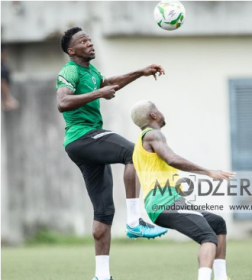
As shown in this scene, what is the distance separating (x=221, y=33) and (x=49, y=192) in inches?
179

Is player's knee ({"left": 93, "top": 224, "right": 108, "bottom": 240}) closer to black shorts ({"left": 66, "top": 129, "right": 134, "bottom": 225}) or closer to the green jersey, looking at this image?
black shorts ({"left": 66, "top": 129, "right": 134, "bottom": 225})

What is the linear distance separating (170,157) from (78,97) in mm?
1481

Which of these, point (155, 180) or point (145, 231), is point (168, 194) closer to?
point (155, 180)

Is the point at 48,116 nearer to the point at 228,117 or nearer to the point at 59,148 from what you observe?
the point at 59,148

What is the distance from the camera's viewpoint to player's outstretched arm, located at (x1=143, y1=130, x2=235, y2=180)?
770 centimetres

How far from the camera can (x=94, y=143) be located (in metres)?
9.38

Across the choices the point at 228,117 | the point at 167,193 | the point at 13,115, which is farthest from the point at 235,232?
the point at 167,193

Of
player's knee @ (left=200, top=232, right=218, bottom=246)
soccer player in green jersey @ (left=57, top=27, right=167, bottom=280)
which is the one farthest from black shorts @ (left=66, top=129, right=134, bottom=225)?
player's knee @ (left=200, top=232, right=218, bottom=246)

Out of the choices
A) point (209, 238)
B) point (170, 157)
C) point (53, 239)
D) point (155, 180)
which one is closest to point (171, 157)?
point (170, 157)

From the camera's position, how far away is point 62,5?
55.1 ft

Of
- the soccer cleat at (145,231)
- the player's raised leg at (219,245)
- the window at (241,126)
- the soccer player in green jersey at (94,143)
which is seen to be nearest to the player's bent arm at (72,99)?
the soccer player in green jersey at (94,143)

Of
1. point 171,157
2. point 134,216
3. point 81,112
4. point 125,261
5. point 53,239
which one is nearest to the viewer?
point 171,157

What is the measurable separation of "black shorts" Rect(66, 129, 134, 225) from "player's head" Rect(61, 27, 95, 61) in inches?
34.0

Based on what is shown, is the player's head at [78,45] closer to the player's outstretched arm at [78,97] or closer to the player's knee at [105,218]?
the player's outstretched arm at [78,97]
